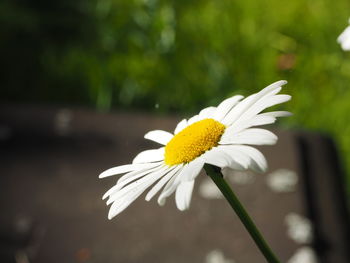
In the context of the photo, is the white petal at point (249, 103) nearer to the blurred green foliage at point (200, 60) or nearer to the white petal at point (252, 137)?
the white petal at point (252, 137)

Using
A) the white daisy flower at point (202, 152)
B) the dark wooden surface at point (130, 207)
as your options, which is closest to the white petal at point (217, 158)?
the white daisy flower at point (202, 152)

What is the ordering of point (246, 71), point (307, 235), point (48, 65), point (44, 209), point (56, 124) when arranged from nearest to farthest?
1. point (307, 235)
2. point (44, 209)
3. point (56, 124)
4. point (246, 71)
5. point (48, 65)

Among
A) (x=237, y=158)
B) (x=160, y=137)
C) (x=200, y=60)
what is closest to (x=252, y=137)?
(x=237, y=158)

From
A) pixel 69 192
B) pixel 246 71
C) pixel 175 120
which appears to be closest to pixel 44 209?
pixel 69 192

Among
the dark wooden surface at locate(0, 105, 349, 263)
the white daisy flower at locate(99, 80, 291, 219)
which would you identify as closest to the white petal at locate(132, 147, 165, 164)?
the white daisy flower at locate(99, 80, 291, 219)

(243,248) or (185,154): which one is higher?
(185,154)

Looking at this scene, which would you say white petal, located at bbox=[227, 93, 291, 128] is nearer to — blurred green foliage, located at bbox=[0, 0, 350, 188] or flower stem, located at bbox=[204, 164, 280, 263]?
flower stem, located at bbox=[204, 164, 280, 263]

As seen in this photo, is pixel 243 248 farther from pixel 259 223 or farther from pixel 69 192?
pixel 69 192
